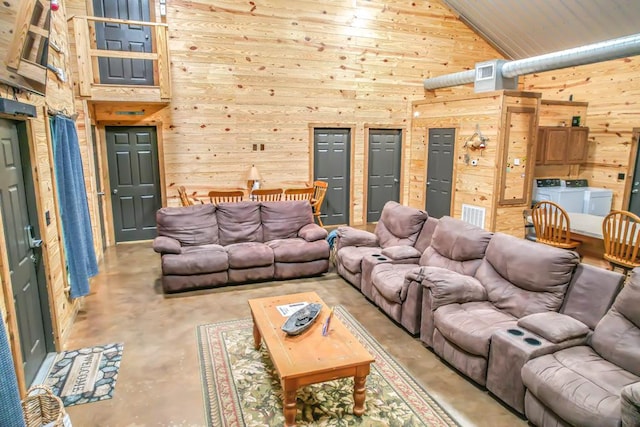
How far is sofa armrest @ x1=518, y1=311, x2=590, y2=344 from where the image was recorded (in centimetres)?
253

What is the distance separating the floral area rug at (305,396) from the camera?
2523 millimetres

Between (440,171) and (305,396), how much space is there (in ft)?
18.2

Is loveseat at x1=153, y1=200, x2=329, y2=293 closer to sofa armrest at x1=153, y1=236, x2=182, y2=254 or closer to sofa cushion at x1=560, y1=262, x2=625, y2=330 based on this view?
sofa armrest at x1=153, y1=236, x2=182, y2=254

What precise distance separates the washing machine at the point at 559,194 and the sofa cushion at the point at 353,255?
3.57 metres

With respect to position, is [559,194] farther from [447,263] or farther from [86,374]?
[86,374]

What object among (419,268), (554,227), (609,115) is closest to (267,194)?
(419,268)

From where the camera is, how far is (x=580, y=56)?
5398mm

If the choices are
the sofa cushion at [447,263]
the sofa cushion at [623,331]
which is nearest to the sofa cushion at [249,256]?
the sofa cushion at [447,263]

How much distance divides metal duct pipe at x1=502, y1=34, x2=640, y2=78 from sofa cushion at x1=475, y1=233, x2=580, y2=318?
3392 mm

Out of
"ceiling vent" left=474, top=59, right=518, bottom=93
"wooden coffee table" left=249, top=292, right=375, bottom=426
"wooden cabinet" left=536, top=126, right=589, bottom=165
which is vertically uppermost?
"ceiling vent" left=474, top=59, right=518, bottom=93

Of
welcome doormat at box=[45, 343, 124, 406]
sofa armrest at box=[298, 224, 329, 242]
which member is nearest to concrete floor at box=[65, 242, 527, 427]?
welcome doormat at box=[45, 343, 124, 406]

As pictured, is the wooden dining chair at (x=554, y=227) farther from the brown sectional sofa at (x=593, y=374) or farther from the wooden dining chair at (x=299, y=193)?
the wooden dining chair at (x=299, y=193)

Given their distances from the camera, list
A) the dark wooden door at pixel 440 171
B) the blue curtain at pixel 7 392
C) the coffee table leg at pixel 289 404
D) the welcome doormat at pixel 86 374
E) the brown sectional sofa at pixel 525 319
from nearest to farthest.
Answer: the blue curtain at pixel 7 392
the brown sectional sofa at pixel 525 319
the coffee table leg at pixel 289 404
the welcome doormat at pixel 86 374
the dark wooden door at pixel 440 171

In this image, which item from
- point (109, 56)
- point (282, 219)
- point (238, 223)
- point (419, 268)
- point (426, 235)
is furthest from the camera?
point (109, 56)
